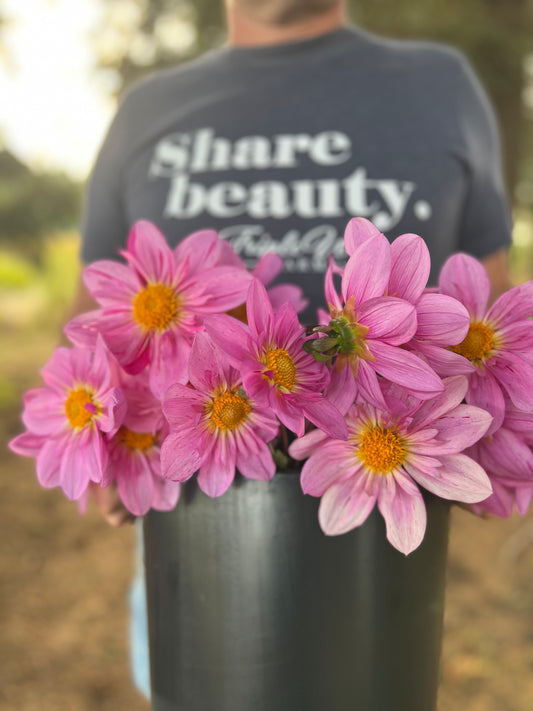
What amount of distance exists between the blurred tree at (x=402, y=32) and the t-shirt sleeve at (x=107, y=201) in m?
1.54

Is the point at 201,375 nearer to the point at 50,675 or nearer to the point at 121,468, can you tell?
the point at 121,468

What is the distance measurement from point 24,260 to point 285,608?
5.02 meters

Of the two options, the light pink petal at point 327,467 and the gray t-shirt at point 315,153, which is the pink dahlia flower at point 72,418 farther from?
the gray t-shirt at point 315,153

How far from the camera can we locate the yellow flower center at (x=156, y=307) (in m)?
0.53

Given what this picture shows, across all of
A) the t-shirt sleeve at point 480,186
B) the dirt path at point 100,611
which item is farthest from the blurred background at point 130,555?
the t-shirt sleeve at point 480,186

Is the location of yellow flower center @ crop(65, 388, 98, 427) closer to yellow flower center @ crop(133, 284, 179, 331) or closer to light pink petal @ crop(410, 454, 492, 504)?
yellow flower center @ crop(133, 284, 179, 331)

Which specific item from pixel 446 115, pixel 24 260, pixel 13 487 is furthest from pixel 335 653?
pixel 24 260

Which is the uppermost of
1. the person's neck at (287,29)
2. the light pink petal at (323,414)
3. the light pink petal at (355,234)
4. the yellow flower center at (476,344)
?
the person's neck at (287,29)

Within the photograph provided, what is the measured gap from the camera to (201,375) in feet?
1.55

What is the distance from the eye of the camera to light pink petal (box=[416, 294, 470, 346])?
1.52 feet

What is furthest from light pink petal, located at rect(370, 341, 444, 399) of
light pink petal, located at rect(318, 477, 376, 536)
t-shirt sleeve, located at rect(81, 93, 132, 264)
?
t-shirt sleeve, located at rect(81, 93, 132, 264)

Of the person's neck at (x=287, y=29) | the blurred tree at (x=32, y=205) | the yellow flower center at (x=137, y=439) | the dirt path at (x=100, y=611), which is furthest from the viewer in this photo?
the blurred tree at (x=32, y=205)

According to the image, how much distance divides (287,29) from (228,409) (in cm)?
84

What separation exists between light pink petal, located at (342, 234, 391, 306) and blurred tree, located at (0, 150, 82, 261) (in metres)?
4.55
